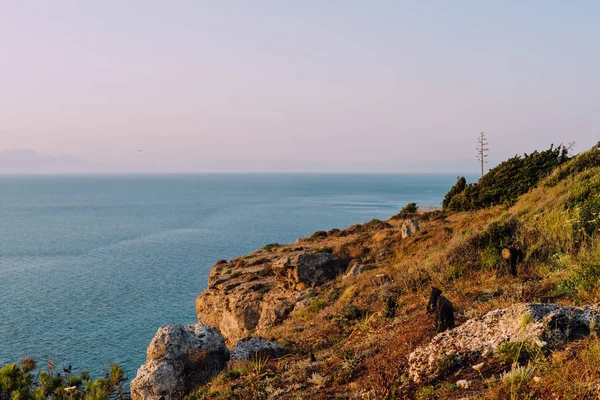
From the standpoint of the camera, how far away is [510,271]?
493 inches

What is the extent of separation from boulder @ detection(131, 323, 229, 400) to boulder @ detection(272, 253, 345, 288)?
575 inches

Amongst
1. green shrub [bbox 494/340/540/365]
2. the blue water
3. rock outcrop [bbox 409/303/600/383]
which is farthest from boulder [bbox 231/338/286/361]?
the blue water

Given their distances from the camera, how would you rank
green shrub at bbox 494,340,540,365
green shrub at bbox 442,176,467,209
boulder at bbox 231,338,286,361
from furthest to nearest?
1. green shrub at bbox 442,176,467,209
2. boulder at bbox 231,338,286,361
3. green shrub at bbox 494,340,540,365

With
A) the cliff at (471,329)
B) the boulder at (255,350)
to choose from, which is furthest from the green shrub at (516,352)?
the boulder at (255,350)

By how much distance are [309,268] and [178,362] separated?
16468mm

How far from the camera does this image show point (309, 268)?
27641 mm

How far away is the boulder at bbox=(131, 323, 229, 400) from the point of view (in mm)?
10930

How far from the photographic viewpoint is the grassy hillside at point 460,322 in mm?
6066

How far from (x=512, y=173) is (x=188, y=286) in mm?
39027

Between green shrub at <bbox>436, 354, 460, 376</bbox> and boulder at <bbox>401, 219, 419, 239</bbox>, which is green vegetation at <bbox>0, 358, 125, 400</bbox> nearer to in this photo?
green shrub at <bbox>436, 354, 460, 376</bbox>

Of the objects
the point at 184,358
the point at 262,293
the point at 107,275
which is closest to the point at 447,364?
the point at 184,358

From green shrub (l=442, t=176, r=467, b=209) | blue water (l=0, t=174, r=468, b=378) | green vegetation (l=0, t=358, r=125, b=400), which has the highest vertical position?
green shrub (l=442, t=176, r=467, b=209)

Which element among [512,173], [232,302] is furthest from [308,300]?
[512,173]

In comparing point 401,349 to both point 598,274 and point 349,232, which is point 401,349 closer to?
point 598,274
